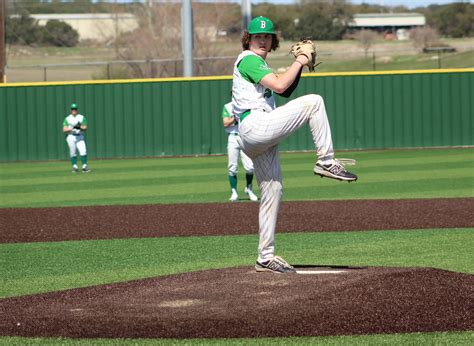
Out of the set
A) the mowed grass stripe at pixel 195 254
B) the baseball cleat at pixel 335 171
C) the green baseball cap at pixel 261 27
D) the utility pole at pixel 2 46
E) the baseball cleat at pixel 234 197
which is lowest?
the baseball cleat at pixel 234 197

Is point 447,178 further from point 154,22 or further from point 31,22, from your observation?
point 31,22

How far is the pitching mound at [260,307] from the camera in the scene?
7.04 m

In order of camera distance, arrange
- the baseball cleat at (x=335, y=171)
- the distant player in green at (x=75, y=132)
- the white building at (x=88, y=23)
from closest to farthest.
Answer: the baseball cleat at (x=335, y=171) < the distant player in green at (x=75, y=132) < the white building at (x=88, y=23)

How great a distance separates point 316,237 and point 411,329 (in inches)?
229

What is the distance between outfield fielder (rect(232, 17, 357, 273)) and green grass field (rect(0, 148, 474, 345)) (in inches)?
70.1

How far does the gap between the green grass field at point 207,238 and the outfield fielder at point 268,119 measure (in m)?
1.78

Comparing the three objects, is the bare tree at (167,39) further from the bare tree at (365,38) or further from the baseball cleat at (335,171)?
the baseball cleat at (335,171)

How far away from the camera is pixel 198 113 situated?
1256 inches

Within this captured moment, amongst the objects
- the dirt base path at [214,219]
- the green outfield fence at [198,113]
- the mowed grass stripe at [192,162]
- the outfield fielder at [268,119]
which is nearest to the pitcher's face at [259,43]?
the outfield fielder at [268,119]

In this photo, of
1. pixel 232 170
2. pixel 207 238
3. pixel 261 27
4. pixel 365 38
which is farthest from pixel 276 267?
pixel 365 38

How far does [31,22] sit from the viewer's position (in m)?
70.3

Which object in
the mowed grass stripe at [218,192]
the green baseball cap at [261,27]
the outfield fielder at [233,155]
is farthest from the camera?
the mowed grass stripe at [218,192]

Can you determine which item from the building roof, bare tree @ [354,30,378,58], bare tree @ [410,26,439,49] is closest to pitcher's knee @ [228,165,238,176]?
bare tree @ [410,26,439,49]

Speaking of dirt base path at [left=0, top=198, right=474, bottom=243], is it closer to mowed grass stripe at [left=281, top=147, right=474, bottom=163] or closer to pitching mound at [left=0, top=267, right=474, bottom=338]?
pitching mound at [left=0, top=267, right=474, bottom=338]
